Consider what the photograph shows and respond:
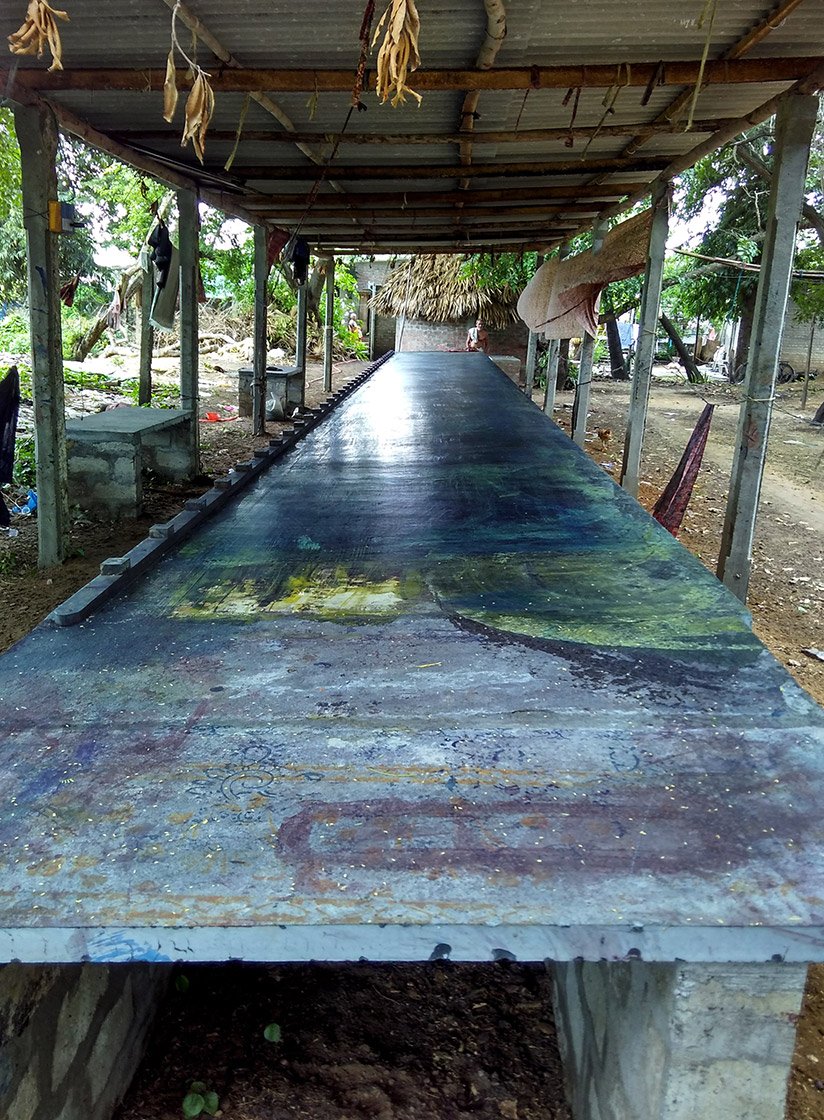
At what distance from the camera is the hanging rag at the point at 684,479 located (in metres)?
6.13

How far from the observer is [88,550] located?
671 centimetres

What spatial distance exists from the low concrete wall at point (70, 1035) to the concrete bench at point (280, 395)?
1169 cm

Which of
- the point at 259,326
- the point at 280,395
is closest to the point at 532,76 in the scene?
the point at 259,326

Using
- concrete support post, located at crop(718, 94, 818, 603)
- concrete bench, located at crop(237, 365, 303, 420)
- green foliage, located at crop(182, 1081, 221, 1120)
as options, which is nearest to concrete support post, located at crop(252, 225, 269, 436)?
concrete bench, located at crop(237, 365, 303, 420)

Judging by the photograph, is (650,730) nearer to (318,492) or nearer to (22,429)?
(318,492)

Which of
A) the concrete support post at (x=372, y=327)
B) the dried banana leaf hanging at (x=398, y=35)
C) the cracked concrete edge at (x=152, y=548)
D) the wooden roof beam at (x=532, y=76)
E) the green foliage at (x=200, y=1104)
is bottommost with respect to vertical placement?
the green foliage at (x=200, y=1104)

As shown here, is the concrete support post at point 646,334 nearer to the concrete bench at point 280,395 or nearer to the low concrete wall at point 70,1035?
the low concrete wall at point 70,1035

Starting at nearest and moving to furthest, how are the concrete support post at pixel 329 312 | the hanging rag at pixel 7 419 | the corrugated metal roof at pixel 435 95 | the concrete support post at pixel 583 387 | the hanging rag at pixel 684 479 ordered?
1. the corrugated metal roof at pixel 435 95
2. the hanging rag at pixel 684 479
3. the hanging rag at pixel 7 419
4. the concrete support post at pixel 583 387
5. the concrete support post at pixel 329 312

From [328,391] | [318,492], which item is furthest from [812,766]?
[328,391]

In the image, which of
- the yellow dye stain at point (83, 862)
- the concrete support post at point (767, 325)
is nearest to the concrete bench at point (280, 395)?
the concrete support post at point (767, 325)

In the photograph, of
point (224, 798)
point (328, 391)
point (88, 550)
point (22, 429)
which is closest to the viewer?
point (224, 798)

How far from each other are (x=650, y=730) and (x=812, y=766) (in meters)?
0.37

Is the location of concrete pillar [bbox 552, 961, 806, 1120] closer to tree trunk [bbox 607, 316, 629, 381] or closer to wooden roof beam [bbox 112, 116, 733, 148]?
wooden roof beam [bbox 112, 116, 733, 148]

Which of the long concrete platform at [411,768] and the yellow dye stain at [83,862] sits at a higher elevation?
the long concrete platform at [411,768]
